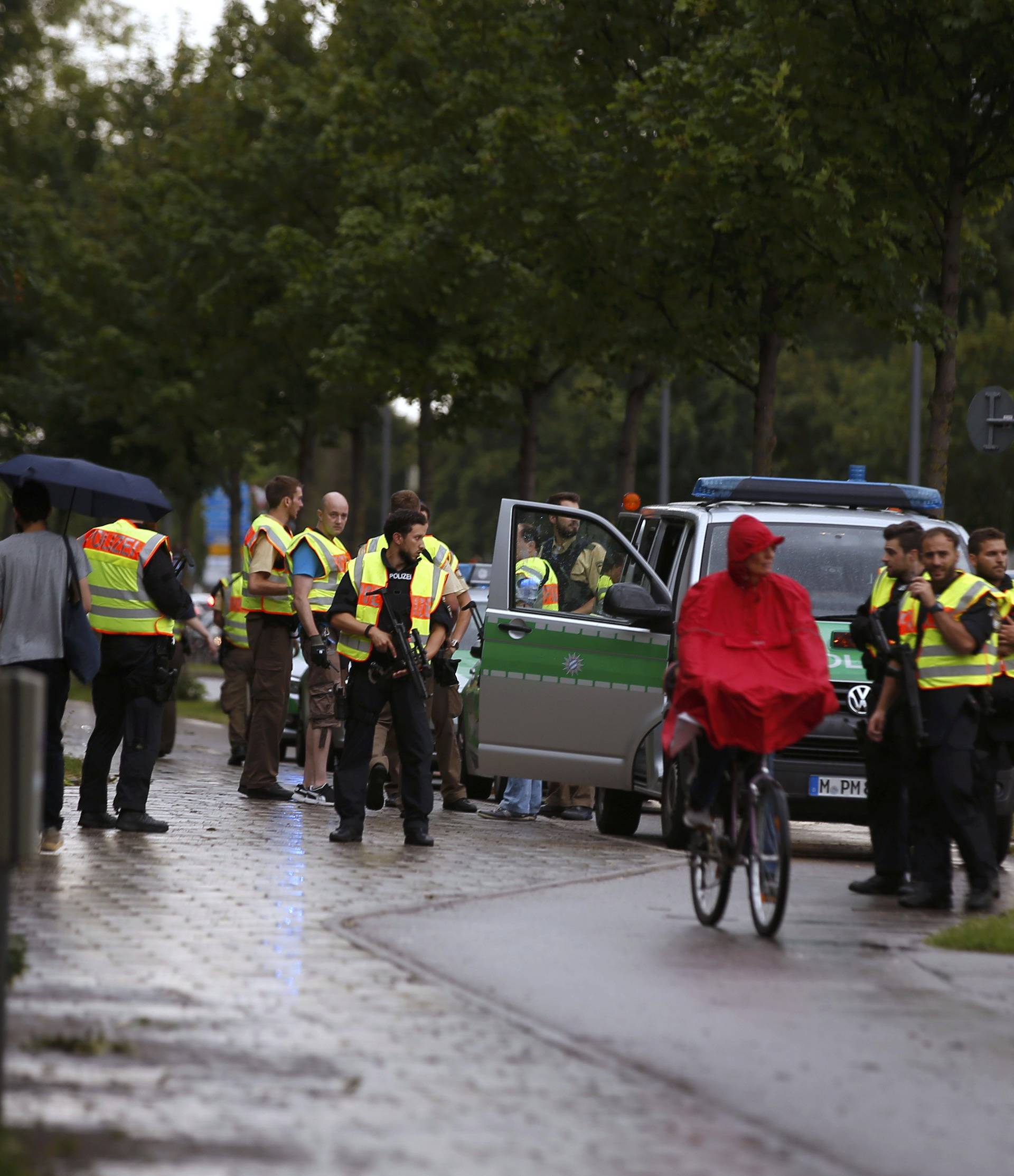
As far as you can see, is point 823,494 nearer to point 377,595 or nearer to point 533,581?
point 533,581

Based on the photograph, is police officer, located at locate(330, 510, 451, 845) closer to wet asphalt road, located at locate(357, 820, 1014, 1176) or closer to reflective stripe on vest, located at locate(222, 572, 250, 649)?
wet asphalt road, located at locate(357, 820, 1014, 1176)

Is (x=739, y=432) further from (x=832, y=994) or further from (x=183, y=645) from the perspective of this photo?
(x=832, y=994)

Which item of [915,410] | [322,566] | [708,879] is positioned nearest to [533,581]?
[322,566]

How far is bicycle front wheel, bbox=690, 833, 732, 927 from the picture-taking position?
9.04 m

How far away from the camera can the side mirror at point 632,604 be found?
39.7 ft

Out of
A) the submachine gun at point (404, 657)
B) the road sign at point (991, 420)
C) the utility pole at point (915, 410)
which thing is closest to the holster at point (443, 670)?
the submachine gun at point (404, 657)

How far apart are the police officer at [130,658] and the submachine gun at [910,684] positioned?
13.1ft

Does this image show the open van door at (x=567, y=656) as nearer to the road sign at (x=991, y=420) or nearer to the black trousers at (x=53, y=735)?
the black trousers at (x=53, y=735)

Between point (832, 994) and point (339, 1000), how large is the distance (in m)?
1.70

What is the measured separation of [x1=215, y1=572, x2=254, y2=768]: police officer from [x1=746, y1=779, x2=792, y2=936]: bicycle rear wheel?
30.9 feet

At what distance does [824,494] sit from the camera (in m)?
13.4

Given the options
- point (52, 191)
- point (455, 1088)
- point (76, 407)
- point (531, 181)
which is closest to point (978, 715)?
point (455, 1088)

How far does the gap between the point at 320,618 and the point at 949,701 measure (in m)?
5.21

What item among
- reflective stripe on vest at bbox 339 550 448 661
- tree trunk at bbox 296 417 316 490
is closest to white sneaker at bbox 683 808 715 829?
reflective stripe on vest at bbox 339 550 448 661
